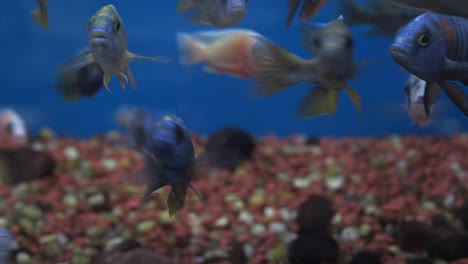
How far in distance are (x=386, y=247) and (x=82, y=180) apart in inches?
118

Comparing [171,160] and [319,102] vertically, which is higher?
[319,102]

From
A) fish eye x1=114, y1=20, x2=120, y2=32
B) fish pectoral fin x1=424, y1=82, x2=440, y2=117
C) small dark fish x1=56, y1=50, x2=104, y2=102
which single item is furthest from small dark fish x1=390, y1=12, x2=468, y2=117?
small dark fish x1=56, y1=50, x2=104, y2=102

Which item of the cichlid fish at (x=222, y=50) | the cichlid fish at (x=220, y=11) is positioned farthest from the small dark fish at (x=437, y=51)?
the cichlid fish at (x=222, y=50)

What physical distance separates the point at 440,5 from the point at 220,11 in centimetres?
75

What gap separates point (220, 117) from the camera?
8.25m

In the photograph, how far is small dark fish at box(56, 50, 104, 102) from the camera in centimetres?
290

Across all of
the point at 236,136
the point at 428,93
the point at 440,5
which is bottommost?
the point at 236,136

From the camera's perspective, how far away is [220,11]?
5.87ft

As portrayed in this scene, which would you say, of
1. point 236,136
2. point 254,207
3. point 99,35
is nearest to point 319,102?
point 99,35

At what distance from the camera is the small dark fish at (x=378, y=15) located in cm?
190

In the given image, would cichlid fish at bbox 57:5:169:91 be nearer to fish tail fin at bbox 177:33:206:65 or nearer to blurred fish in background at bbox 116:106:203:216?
blurred fish in background at bbox 116:106:203:216

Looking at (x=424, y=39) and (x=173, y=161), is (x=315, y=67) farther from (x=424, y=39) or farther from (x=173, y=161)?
(x=173, y=161)

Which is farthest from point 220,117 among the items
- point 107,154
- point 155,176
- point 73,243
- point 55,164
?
point 155,176

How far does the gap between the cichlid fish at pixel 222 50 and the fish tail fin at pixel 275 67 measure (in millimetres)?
647
